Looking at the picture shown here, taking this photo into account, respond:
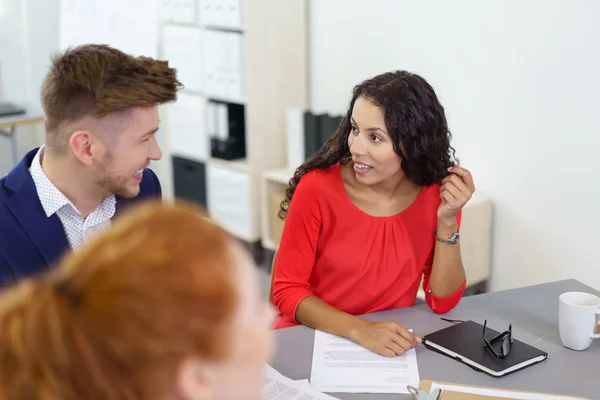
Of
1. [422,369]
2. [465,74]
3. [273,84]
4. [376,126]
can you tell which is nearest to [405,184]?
[376,126]

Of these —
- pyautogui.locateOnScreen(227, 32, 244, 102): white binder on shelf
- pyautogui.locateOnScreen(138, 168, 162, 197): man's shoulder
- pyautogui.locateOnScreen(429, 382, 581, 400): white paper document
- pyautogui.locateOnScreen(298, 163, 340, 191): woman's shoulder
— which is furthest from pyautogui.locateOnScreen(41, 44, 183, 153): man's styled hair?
pyautogui.locateOnScreen(227, 32, 244, 102): white binder on shelf

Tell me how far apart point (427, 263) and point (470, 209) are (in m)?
1.12

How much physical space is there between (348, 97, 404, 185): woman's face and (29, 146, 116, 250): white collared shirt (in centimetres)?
62

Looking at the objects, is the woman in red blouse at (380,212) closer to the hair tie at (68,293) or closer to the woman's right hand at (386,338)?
the woman's right hand at (386,338)

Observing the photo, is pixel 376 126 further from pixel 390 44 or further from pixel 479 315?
pixel 390 44

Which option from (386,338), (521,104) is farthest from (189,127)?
(386,338)

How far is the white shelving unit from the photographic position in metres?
3.60

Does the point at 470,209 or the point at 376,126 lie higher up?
the point at 376,126

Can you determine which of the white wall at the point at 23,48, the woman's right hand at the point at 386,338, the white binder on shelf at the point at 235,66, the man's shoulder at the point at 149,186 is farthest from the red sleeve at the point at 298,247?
the white wall at the point at 23,48

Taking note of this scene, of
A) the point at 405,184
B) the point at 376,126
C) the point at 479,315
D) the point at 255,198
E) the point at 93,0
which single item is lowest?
the point at 255,198

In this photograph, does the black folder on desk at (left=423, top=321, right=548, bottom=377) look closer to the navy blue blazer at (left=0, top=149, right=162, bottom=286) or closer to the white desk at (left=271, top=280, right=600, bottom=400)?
the white desk at (left=271, top=280, right=600, bottom=400)

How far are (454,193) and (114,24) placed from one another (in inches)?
122

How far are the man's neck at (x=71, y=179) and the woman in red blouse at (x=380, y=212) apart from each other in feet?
1.60

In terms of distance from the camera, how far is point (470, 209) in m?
2.97
